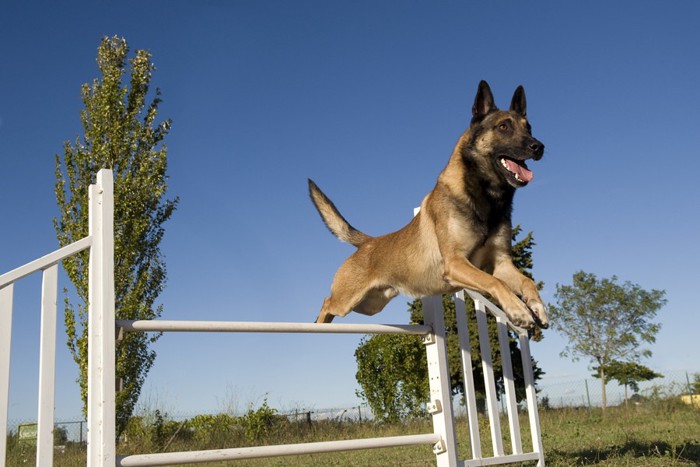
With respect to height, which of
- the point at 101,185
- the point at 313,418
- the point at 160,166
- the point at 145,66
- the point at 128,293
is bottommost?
the point at 313,418

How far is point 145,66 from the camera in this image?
1620 centimetres

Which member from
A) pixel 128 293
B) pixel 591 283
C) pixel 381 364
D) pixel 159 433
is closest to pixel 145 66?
pixel 128 293

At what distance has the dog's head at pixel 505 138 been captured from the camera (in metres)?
4.49

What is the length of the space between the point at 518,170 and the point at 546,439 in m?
7.45

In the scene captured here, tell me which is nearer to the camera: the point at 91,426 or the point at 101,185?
the point at 91,426

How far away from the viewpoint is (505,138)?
461cm

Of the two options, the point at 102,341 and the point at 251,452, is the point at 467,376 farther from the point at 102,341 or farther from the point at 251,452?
the point at 102,341

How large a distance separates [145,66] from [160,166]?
2967 millimetres

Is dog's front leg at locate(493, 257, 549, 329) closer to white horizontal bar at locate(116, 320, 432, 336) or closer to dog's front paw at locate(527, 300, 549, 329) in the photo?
dog's front paw at locate(527, 300, 549, 329)

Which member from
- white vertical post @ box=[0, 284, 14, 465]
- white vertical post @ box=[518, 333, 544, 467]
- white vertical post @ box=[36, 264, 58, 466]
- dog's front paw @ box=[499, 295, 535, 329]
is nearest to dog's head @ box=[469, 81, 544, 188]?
dog's front paw @ box=[499, 295, 535, 329]

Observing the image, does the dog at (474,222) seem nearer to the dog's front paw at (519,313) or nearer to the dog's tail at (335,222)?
the dog's front paw at (519,313)

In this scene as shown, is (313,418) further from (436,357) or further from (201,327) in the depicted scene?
(201,327)

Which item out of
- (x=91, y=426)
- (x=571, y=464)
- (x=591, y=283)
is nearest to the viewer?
(x=91, y=426)

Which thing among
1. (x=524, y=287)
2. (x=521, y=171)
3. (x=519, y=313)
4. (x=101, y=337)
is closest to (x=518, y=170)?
(x=521, y=171)
